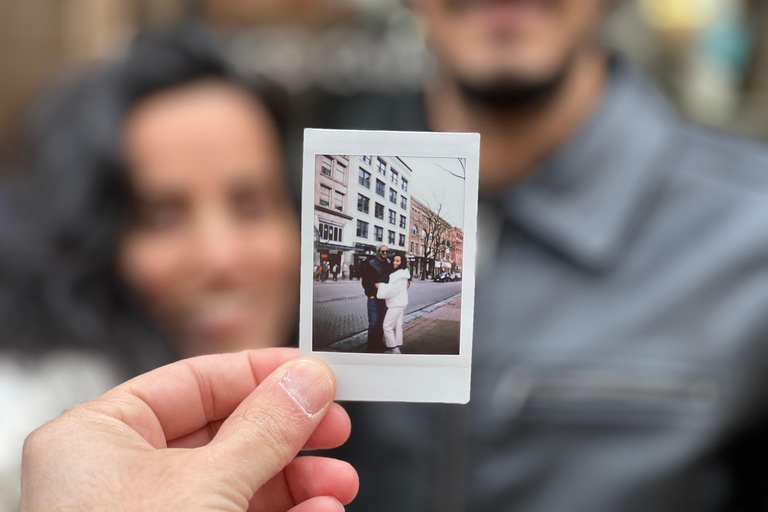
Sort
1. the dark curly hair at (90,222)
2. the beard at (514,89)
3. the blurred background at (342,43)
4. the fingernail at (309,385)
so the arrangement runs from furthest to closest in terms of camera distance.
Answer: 1. the blurred background at (342,43)
2. the dark curly hair at (90,222)
3. the beard at (514,89)
4. the fingernail at (309,385)

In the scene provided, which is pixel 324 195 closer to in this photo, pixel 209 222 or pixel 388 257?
pixel 388 257

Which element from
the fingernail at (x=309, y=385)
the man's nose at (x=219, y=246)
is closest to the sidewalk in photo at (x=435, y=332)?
the fingernail at (x=309, y=385)

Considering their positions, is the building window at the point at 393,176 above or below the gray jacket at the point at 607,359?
above

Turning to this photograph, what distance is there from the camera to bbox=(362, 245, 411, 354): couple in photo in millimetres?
798

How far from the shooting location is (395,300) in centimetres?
80

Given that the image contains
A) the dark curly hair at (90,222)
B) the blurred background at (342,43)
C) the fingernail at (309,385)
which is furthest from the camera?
the blurred background at (342,43)

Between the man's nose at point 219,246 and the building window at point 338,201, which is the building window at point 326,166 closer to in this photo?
the building window at point 338,201

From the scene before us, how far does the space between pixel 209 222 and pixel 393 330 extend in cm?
106

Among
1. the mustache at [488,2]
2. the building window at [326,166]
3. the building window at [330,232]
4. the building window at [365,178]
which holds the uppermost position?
the mustache at [488,2]

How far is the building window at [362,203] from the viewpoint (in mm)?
786

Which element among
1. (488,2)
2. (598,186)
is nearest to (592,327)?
(598,186)

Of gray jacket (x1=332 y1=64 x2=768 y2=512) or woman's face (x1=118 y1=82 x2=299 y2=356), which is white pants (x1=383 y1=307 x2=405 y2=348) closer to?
gray jacket (x1=332 y1=64 x2=768 y2=512)

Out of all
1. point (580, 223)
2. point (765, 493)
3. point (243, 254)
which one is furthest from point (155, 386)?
point (765, 493)

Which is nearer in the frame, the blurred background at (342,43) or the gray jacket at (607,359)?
the gray jacket at (607,359)
